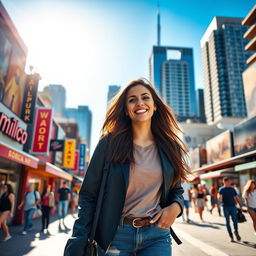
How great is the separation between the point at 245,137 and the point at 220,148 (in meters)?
7.67

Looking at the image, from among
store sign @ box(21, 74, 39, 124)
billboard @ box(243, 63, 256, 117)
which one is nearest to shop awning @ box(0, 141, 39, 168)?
store sign @ box(21, 74, 39, 124)

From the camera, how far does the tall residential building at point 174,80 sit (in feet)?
488

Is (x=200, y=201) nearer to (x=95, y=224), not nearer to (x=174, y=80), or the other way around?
(x=95, y=224)

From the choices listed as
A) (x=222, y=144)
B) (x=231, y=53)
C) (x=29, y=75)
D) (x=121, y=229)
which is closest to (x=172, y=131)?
(x=121, y=229)

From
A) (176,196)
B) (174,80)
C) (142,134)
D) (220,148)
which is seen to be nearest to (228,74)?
(174,80)

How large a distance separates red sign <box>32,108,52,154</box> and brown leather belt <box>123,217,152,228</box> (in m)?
11.7

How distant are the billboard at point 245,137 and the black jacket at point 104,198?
1959cm

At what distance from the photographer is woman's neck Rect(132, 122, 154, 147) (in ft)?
6.85

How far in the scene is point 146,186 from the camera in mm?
1775

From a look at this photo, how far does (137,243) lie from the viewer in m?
1.58

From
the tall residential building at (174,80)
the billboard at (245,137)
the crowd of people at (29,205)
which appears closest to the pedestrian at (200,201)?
the crowd of people at (29,205)

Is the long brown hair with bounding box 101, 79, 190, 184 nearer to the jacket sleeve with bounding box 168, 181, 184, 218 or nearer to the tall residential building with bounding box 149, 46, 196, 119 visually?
the jacket sleeve with bounding box 168, 181, 184, 218

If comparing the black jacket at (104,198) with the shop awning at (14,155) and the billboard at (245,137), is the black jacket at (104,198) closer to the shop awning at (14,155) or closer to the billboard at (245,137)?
the shop awning at (14,155)

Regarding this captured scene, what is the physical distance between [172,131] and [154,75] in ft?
504
